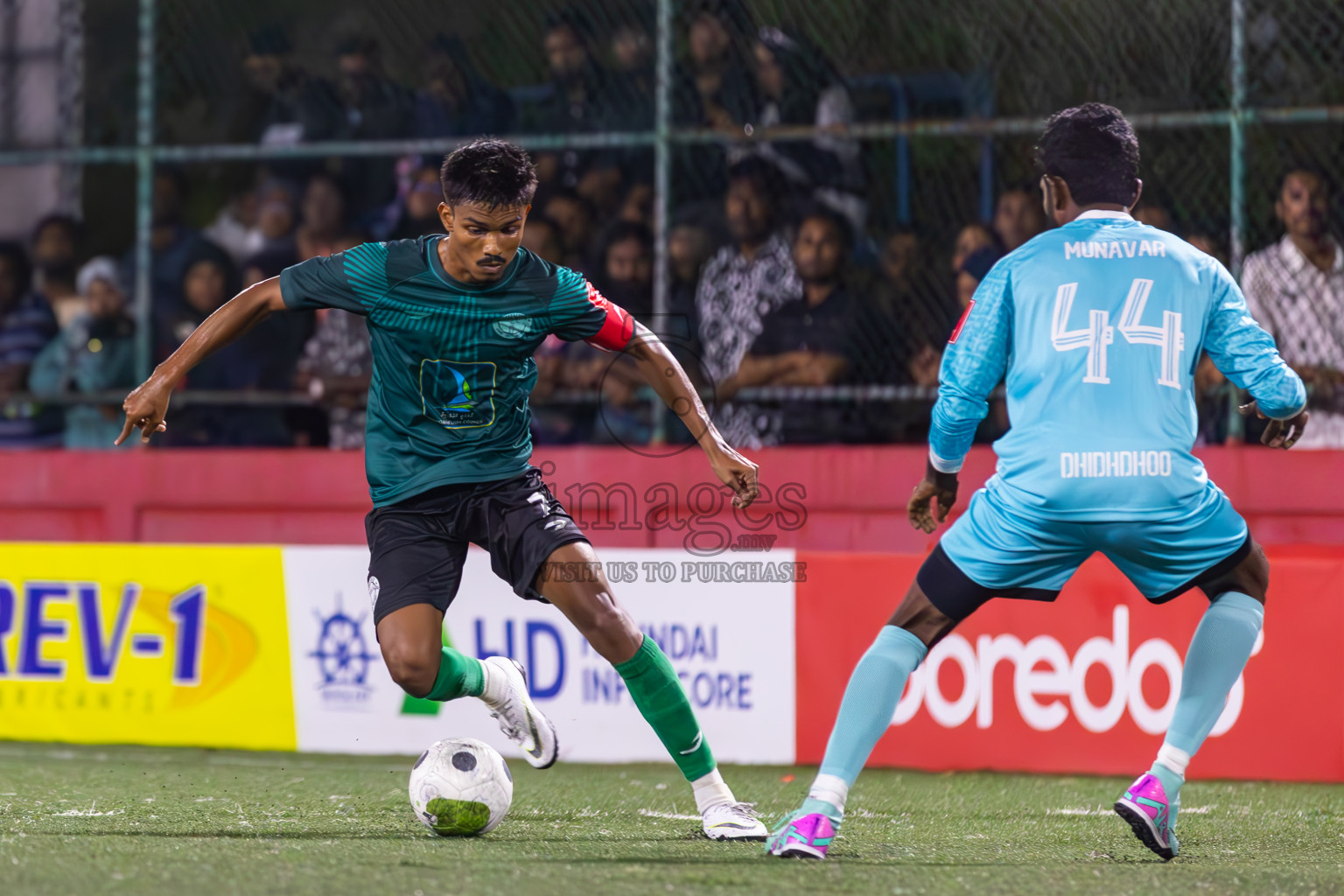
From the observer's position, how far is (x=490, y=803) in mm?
4238

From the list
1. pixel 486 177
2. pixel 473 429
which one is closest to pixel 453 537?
pixel 473 429

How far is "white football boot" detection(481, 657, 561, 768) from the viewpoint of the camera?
15.3ft

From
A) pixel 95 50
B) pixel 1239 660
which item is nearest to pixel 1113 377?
pixel 1239 660

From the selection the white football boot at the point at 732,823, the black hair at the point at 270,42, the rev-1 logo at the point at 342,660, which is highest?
the black hair at the point at 270,42

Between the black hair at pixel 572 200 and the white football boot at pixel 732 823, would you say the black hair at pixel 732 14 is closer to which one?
the black hair at pixel 572 200

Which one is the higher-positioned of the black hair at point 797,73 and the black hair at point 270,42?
the black hair at point 270,42

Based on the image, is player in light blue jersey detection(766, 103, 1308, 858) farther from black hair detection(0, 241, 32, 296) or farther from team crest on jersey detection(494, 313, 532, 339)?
black hair detection(0, 241, 32, 296)

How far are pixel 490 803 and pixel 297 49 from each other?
5.44 meters

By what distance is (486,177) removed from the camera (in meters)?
4.09

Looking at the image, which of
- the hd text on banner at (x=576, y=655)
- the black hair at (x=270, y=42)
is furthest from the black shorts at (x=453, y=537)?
the black hair at (x=270, y=42)

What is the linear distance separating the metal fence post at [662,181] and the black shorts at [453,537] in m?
2.92

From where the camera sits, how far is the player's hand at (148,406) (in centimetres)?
389

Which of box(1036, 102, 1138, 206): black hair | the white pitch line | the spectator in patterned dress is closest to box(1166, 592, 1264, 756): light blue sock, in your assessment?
box(1036, 102, 1138, 206): black hair

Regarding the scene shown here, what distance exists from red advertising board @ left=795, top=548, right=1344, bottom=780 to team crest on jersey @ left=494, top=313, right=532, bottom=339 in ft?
7.82
